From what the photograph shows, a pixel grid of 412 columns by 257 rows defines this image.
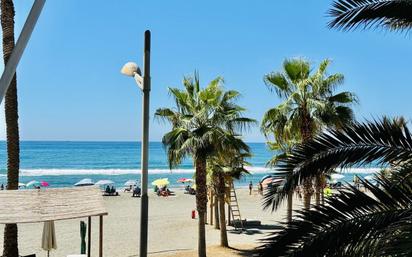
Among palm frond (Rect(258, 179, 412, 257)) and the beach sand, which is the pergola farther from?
palm frond (Rect(258, 179, 412, 257))

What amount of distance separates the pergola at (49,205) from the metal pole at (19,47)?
6922 millimetres

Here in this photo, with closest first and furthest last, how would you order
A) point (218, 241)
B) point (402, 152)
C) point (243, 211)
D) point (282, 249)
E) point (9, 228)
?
point (282, 249) → point (402, 152) → point (9, 228) → point (218, 241) → point (243, 211)

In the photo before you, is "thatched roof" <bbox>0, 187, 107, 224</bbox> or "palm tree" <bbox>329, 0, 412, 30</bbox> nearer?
"palm tree" <bbox>329, 0, 412, 30</bbox>

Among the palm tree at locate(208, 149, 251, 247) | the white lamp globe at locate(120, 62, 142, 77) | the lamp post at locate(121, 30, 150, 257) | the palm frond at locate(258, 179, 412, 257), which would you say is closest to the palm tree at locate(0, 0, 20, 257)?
the white lamp globe at locate(120, 62, 142, 77)

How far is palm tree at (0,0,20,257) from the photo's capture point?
13.0 m

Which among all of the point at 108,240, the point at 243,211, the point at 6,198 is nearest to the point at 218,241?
the point at 108,240

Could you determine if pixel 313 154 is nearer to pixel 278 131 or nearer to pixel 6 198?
pixel 6 198

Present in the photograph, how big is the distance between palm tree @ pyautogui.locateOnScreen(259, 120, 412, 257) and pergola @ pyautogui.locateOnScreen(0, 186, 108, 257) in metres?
6.93

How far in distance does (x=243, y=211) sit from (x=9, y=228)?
22.0m

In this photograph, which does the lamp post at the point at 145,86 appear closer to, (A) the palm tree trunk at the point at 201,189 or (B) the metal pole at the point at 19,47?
(B) the metal pole at the point at 19,47

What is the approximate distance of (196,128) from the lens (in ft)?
51.1

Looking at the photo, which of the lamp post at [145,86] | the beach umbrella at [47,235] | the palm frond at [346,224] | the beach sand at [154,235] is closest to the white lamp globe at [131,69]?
the lamp post at [145,86]

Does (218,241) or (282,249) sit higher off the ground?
(282,249)

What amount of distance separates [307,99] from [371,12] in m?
9.18
